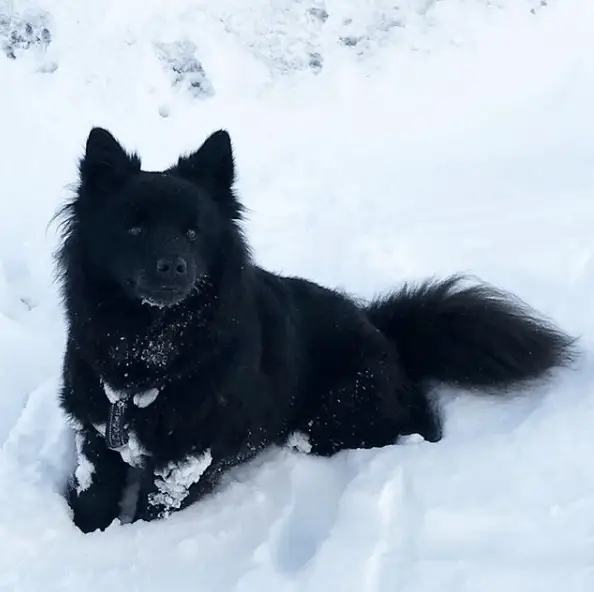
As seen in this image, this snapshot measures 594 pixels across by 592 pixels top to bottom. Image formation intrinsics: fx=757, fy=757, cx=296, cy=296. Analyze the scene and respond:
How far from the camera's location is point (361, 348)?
3436 mm

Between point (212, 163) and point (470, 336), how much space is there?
1427 millimetres

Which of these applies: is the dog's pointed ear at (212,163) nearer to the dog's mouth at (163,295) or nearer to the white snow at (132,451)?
the dog's mouth at (163,295)

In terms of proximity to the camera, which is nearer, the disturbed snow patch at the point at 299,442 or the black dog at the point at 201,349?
the black dog at the point at 201,349

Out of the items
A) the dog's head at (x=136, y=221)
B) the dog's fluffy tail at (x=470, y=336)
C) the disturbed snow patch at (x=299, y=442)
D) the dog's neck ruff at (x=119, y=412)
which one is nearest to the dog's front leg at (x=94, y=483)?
the dog's neck ruff at (x=119, y=412)

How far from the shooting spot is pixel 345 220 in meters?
5.09

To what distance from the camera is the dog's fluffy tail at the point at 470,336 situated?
3.40 meters

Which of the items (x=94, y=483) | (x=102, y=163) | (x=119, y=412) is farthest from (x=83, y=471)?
(x=102, y=163)

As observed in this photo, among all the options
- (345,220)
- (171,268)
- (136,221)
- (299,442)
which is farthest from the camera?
(345,220)

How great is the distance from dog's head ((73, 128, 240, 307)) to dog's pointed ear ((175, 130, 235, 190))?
9cm

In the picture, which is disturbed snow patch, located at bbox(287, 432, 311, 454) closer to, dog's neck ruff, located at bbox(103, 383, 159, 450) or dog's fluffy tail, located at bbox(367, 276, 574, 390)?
dog's fluffy tail, located at bbox(367, 276, 574, 390)

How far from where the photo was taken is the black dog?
109 inches

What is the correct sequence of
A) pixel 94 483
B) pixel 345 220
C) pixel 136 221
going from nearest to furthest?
pixel 136 221, pixel 94 483, pixel 345 220

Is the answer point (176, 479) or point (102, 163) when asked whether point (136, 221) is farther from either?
point (176, 479)

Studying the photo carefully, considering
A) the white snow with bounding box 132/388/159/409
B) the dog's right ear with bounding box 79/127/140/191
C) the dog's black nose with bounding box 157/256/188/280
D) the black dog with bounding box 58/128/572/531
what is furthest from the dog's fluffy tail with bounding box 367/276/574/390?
the dog's right ear with bounding box 79/127/140/191
